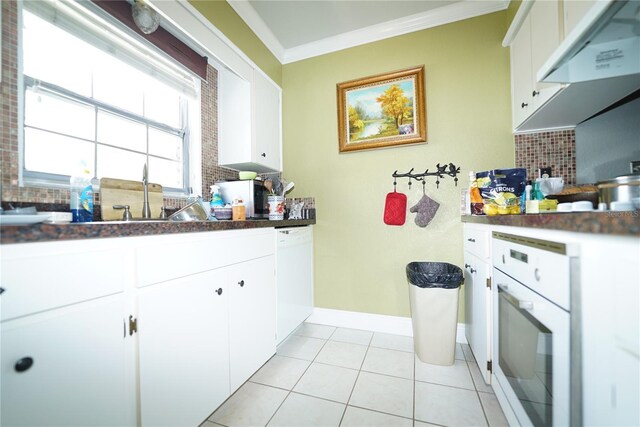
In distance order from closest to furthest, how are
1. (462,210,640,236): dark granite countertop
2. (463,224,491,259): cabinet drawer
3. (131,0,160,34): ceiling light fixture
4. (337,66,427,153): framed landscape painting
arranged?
(462,210,640,236): dark granite countertop
(463,224,491,259): cabinet drawer
(131,0,160,34): ceiling light fixture
(337,66,427,153): framed landscape painting

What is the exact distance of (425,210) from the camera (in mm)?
1933

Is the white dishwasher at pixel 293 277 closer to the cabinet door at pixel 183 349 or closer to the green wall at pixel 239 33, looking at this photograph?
the cabinet door at pixel 183 349

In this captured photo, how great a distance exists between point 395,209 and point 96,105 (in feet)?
7.12

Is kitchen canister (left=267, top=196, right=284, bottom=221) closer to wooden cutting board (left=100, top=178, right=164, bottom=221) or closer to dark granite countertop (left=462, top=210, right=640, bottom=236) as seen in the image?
wooden cutting board (left=100, top=178, right=164, bottom=221)

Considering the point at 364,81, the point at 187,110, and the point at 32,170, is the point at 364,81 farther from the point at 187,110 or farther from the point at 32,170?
the point at 32,170

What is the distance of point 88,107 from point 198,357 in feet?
5.18

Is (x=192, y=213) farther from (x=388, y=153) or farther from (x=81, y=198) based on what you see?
(x=388, y=153)

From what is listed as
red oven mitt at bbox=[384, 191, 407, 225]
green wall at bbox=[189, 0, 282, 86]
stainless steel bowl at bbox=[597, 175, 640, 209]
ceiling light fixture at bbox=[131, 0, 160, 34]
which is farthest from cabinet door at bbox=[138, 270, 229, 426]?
stainless steel bowl at bbox=[597, 175, 640, 209]

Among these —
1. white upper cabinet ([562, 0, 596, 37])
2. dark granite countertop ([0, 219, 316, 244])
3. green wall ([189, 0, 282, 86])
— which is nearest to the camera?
dark granite countertop ([0, 219, 316, 244])

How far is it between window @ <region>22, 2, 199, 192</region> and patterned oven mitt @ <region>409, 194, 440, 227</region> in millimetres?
1953

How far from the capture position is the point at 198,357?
102cm

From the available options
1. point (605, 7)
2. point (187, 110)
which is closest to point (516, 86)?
point (605, 7)

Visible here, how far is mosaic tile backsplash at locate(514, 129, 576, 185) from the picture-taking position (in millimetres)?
1686

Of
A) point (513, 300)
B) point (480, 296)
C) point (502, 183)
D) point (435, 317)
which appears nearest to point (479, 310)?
point (480, 296)
